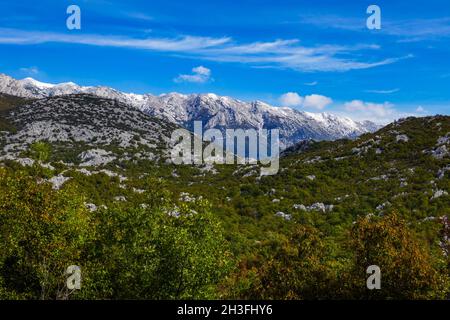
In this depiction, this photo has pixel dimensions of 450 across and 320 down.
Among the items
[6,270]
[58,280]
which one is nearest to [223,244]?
[58,280]

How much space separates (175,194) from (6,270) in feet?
183

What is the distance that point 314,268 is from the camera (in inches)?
1549

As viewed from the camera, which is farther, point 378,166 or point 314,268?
point 378,166

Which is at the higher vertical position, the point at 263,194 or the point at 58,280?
the point at 263,194

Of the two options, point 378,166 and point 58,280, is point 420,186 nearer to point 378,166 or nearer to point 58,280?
point 378,166

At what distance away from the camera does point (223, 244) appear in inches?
1668
